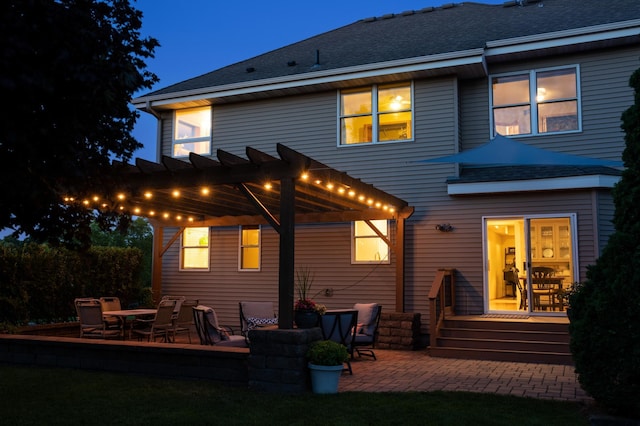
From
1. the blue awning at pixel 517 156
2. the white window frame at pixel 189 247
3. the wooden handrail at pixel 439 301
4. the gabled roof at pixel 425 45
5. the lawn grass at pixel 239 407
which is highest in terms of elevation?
the gabled roof at pixel 425 45

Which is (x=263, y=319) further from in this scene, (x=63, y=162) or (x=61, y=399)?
(x=63, y=162)

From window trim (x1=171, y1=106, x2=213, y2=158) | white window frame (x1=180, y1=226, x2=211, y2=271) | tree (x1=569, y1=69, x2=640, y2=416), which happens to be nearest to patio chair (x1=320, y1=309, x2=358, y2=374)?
tree (x1=569, y1=69, x2=640, y2=416)

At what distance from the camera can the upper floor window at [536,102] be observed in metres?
11.1

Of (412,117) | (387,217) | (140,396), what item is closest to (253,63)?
(412,117)

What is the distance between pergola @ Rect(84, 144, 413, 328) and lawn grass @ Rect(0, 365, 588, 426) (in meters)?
1.18

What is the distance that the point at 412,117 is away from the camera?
11.8 metres

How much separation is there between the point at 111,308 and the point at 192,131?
4670 mm

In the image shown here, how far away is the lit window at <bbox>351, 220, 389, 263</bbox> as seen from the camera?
468 inches

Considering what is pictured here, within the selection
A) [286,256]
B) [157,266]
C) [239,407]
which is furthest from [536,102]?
[157,266]

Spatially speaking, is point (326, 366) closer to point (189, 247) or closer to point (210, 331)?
point (210, 331)

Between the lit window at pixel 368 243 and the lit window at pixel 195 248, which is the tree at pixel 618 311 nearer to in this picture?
the lit window at pixel 368 243

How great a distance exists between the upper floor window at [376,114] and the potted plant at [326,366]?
6.20 metres

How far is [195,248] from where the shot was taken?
45.2 feet

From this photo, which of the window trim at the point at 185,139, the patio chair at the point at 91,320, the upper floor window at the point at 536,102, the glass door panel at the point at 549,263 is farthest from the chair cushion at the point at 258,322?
the upper floor window at the point at 536,102
